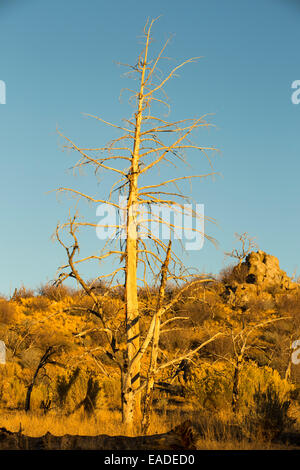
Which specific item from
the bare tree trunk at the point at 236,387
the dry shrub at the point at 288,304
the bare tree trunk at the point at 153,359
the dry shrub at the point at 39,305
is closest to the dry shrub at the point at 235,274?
the dry shrub at the point at 288,304

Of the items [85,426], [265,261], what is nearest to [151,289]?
[85,426]

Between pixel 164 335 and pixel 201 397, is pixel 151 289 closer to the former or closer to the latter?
pixel 201 397

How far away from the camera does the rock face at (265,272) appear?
39656 mm

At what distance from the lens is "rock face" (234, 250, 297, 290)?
39.7 metres

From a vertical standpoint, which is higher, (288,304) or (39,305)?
(288,304)

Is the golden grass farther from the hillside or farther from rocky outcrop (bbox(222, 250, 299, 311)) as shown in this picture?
rocky outcrop (bbox(222, 250, 299, 311))

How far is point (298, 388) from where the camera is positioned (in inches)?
758

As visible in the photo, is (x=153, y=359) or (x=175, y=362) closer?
(x=153, y=359)

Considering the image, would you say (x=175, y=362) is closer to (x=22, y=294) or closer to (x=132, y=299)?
(x=132, y=299)

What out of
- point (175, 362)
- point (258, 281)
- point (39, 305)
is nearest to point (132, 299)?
point (175, 362)

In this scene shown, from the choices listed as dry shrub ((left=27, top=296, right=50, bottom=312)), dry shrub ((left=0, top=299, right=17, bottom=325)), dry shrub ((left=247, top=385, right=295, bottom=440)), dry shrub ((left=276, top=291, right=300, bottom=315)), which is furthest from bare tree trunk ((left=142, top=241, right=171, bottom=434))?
dry shrub ((left=27, top=296, right=50, bottom=312))

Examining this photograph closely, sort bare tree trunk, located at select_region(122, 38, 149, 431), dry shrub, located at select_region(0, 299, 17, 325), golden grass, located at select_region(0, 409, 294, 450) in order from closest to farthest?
golden grass, located at select_region(0, 409, 294, 450) → bare tree trunk, located at select_region(122, 38, 149, 431) → dry shrub, located at select_region(0, 299, 17, 325)

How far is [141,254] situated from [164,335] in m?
19.5

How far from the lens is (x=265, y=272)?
40250 mm
